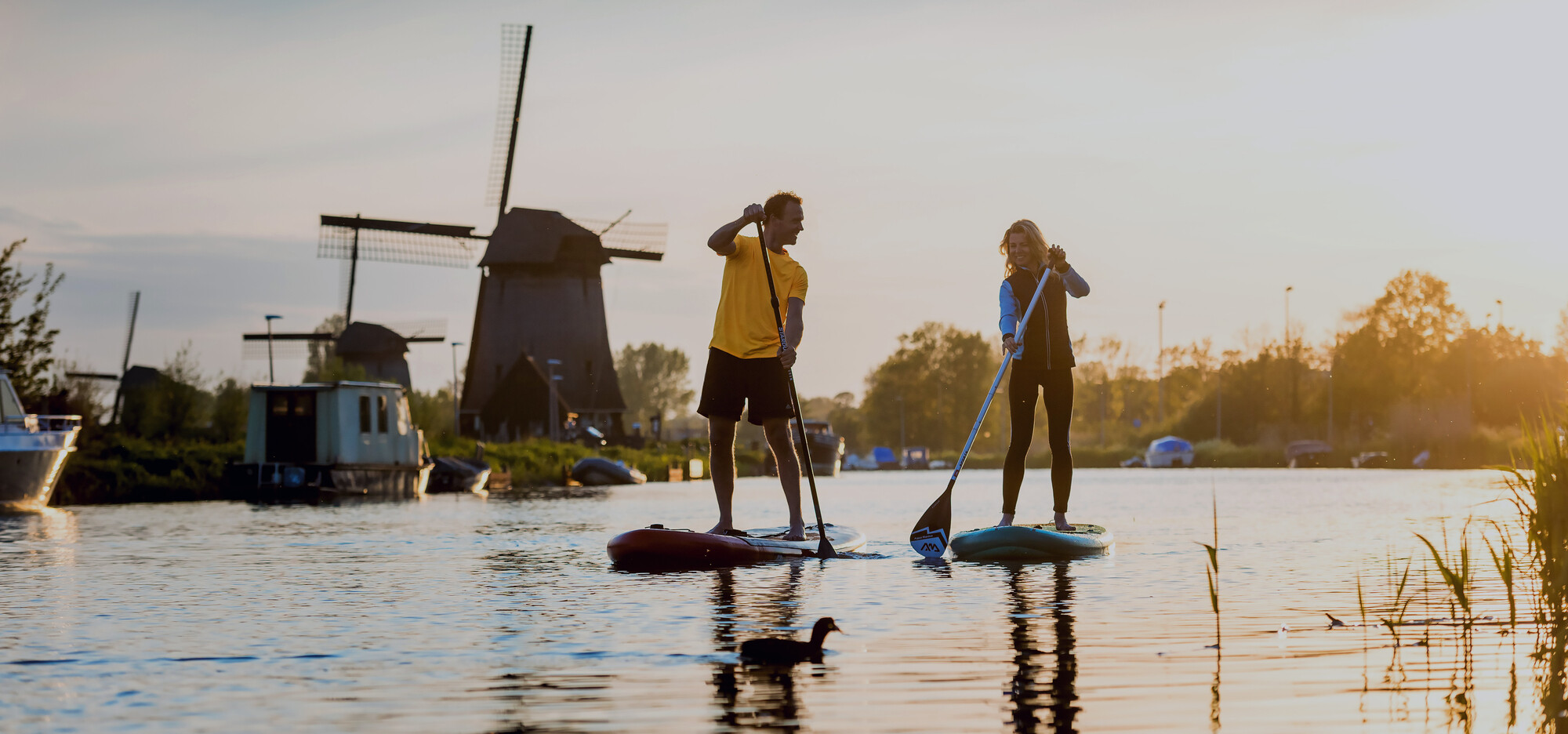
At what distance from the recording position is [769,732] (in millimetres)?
3939

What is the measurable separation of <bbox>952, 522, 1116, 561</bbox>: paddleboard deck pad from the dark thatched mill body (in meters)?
48.3

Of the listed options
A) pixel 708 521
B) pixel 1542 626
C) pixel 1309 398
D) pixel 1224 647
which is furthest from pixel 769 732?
pixel 1309 398

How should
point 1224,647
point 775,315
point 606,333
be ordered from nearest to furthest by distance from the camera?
point 1224,647
point 775,315
point 606,333

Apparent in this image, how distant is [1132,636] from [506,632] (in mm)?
2392

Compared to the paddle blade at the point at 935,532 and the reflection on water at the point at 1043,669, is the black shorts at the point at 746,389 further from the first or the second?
the reflection on water at the point at 1043,669

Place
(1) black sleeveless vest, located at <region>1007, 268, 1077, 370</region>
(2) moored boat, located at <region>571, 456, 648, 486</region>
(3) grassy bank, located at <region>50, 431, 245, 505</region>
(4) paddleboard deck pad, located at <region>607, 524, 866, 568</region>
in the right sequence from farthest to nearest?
(2) moored boat, located at <region>571, 456, 648, 486</region>
(3) grassy bank, located at <region>50, 431, 245, 505</region>
(1) black sleeveless vest, located at <region>1007, 268, 1077, 370</region>
(4) paddleboard deck pad, located at <region>607, 524, 866, 568</region>

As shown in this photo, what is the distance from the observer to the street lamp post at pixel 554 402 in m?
58.4

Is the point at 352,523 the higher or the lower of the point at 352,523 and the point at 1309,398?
the lower

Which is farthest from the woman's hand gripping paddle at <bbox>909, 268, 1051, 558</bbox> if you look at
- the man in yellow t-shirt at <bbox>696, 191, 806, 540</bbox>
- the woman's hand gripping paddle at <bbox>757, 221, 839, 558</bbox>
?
the man in yellow t-shirt at <bbox>696, 191, 806, 540</bbox>

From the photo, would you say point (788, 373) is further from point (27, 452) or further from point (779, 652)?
point (27, 452)

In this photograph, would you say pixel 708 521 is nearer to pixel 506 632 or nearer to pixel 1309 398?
pixel 506 632

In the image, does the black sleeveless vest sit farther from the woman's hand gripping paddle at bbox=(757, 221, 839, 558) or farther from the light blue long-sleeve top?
the woman's hand gripping paddle at bbox=(757, 221, 839, 558)

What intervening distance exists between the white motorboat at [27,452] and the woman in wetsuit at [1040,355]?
16454 mm

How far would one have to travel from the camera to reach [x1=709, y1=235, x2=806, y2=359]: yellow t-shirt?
32.1ft
